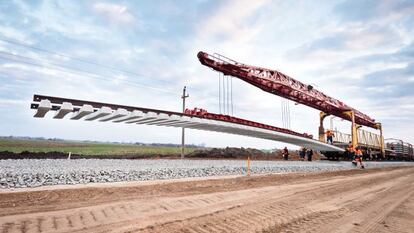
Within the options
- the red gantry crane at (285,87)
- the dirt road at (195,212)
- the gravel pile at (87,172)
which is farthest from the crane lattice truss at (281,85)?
the dirt road at (195,212)

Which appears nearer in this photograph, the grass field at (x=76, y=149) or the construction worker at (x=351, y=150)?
the construction worker at (x=351, y=150)

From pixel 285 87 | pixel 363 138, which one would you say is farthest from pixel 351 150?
pixel 285 87

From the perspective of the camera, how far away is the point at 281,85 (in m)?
25.4

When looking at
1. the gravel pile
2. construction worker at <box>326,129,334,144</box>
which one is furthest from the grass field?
the gravel pile

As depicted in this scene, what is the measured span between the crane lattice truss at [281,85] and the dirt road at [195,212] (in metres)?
14.9

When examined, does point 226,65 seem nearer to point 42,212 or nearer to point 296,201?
point 296,201

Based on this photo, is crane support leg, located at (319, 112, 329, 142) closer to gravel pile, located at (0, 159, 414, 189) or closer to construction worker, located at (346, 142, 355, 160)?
construction worker, located at (346, 142, 355, 160)

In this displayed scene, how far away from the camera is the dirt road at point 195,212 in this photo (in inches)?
195

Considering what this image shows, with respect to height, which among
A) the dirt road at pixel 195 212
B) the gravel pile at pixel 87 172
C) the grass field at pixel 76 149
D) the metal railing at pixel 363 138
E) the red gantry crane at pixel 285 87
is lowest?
the dirt road at pixel 195 212

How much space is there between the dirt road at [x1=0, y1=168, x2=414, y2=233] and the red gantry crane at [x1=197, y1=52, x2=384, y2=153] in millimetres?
14915

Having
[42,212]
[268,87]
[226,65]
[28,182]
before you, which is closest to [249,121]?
[268,87]

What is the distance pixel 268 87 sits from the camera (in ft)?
81.4

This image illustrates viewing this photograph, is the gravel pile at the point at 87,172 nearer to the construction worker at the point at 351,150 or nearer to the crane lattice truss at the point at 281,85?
the crane lattice truss at the point at 281,85

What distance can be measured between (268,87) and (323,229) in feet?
67.7
